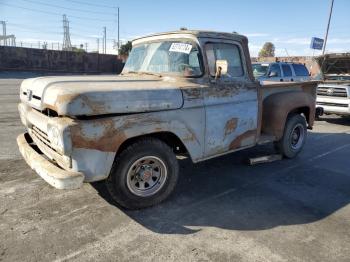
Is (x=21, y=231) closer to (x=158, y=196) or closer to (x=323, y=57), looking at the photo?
(x=158, y=196)

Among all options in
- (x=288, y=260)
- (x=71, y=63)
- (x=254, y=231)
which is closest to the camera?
(x=288, y=260)

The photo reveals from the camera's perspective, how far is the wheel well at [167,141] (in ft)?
13.0

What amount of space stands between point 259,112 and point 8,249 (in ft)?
12.6

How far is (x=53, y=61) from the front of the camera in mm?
35594

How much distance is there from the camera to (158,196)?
4.27 metres

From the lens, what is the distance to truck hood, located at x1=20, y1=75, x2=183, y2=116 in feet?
11.1

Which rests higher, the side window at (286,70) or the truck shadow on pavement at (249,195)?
the side window at (286,70)

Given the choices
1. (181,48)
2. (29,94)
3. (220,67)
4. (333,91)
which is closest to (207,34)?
(181,48)

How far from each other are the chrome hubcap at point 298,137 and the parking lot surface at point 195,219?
0.90 metres

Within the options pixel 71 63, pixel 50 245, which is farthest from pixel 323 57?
pixel 71 63

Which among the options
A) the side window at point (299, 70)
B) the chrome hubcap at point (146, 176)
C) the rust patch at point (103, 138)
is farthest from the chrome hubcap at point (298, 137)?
the side window at point (299, 70)

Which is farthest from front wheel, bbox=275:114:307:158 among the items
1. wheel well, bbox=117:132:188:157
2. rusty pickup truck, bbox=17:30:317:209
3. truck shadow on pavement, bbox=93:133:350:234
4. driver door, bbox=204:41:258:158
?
wheel well, bbox=117:132:188:157

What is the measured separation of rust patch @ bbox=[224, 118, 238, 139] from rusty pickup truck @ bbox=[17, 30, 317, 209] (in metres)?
0.01

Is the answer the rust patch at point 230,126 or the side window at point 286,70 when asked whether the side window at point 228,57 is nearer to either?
the rust patch at point 230,126
